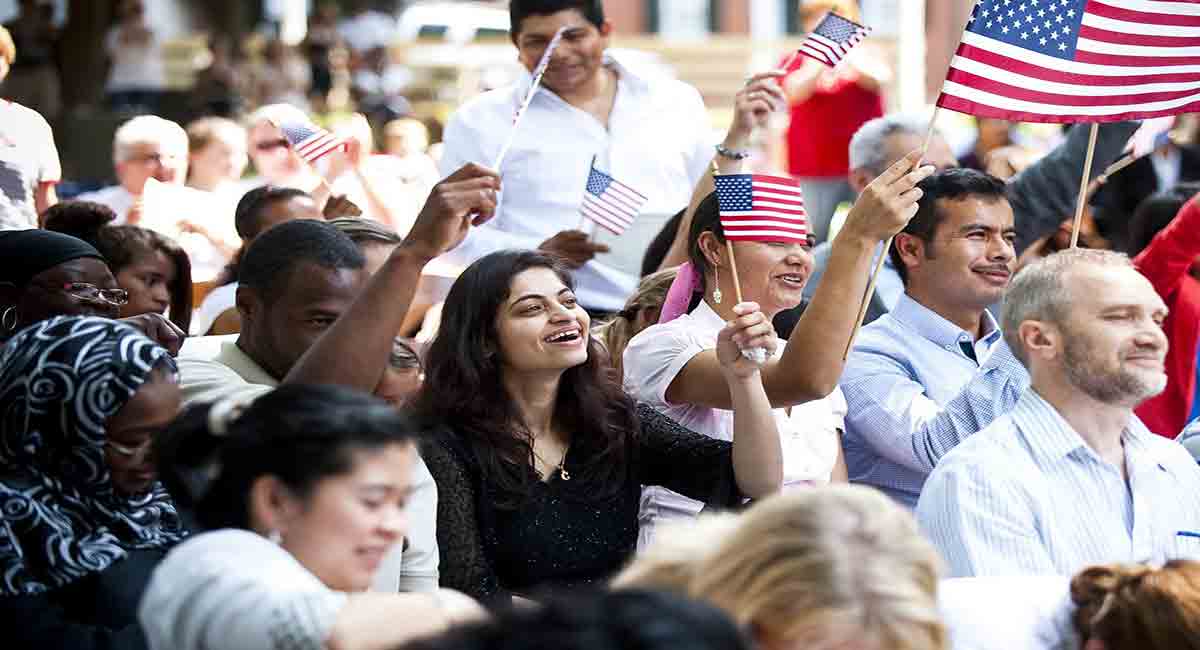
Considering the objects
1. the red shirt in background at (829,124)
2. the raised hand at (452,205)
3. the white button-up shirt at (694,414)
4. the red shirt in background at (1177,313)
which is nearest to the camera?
the raised hand at (452,205)

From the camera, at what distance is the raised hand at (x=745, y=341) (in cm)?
443

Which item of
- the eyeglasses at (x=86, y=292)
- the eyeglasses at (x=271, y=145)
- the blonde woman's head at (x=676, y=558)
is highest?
the blonde woman's head at (x=676, y=558)

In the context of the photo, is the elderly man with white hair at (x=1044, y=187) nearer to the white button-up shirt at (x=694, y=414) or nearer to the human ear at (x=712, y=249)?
the human ear at (x=712, y=249)

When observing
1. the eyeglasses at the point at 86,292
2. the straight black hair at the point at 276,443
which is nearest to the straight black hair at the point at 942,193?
the eyeglasses at the point at 86,292

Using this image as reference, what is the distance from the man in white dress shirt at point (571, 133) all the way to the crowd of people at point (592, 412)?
0.01 metres

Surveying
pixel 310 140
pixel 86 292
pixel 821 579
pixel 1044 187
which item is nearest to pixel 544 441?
pixel 86 292

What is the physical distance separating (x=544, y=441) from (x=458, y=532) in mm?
413

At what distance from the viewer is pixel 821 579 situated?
2.66 m

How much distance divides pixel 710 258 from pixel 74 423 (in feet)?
7.55

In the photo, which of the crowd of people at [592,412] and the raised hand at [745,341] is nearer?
the crowd of people at [592,412]

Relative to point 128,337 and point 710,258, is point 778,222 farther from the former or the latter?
point 128,337

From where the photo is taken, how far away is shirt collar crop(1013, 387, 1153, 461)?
4355 mm

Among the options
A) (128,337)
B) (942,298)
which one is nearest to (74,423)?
(128,337)

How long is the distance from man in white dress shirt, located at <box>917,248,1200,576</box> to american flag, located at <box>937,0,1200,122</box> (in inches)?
31.3
